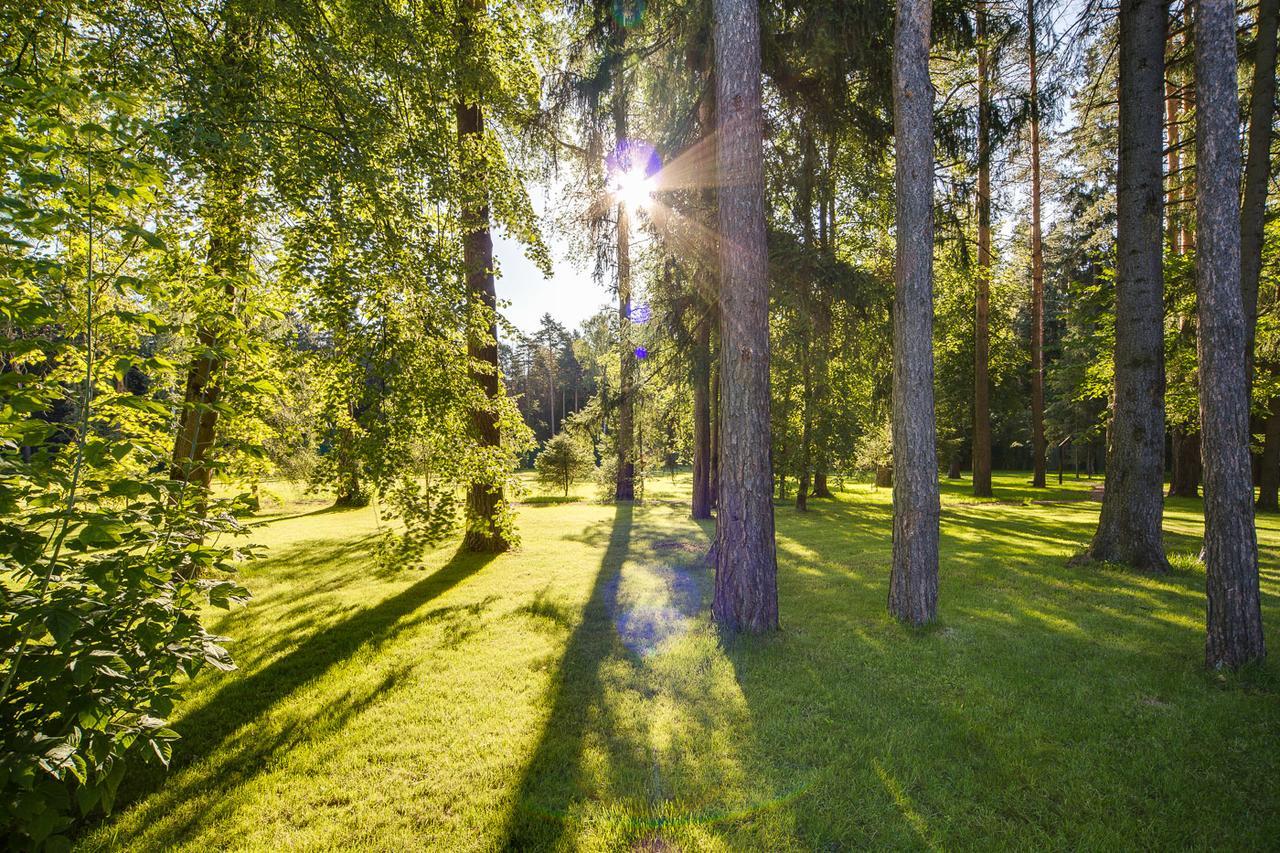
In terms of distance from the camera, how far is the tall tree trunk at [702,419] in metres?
9.65

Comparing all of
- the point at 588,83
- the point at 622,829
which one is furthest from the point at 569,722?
the point at 588,83

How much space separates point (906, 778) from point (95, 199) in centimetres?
513

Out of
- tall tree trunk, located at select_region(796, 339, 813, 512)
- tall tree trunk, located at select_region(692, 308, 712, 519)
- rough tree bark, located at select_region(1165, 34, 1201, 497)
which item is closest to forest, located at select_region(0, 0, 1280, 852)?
tall tree trunk, located at select_region(692, 308, 712, 519)

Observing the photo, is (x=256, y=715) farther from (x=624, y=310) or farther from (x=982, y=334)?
(x=982, y=334)

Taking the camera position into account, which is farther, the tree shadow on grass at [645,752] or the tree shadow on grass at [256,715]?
the tree shadow on grass at [256,715]

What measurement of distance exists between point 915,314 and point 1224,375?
2307mm

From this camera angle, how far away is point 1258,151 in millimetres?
7863

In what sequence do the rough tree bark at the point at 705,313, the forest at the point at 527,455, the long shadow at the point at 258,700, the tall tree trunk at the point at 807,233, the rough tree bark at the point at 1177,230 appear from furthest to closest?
1. the rough tree bark at the point at 1177,230
2. the rough tree bark at the point at 705,313
3. the tall tree trunk at the point at 807,233
4. the long shadow at the point at 258,700
5. the forest at the point at 527,455

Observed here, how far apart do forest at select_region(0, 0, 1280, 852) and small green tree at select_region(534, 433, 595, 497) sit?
11701 millimetres

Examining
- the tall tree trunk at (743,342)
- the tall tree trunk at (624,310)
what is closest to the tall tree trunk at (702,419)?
the tall tree trunk at (624,310)

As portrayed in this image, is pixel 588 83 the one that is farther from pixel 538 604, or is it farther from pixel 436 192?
pixel 538 604

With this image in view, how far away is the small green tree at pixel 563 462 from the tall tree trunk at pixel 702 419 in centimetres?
886

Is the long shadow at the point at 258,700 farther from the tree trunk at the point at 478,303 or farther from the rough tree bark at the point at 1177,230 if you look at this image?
the rough tree bark at the point at 1177,230

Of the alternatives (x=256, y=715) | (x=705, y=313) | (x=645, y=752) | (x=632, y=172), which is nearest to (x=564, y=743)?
(x=645, y=752)
